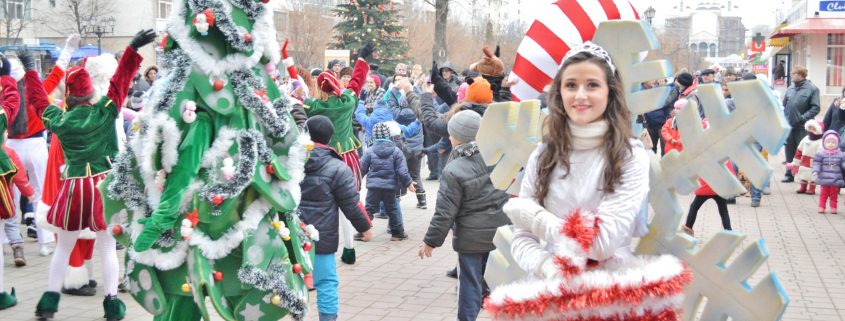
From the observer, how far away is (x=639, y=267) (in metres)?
3.55

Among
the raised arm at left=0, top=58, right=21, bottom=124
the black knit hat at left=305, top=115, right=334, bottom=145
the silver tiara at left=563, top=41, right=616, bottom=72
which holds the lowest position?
the black knit hat at left=305, top=115, right=334, bottom=145

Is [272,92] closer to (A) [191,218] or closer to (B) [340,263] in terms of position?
(A) [191,218]

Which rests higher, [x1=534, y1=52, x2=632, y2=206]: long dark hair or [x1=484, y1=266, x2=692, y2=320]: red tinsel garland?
[x1=534, y1=52, x2=632, y2=206]: long dark hair

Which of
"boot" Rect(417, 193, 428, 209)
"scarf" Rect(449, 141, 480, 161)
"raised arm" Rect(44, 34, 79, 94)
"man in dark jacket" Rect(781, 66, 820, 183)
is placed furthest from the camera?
"man in dark jacket" Rect(781, 66, 820, 183)

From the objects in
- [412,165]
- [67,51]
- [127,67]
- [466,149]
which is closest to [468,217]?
[466,149]

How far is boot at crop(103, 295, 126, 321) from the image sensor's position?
687cm

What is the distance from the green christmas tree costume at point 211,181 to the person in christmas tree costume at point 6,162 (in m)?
2.73

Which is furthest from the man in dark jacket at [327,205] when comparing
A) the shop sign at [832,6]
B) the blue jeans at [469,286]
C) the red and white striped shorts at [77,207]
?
the shop sign at [832,6]

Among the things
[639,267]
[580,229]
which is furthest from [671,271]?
[580,229]

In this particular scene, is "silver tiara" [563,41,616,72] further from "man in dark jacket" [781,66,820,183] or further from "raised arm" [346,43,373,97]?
"man in dark jacket" [781,66,820,183]

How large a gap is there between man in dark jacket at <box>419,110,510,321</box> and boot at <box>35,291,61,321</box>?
2726mm

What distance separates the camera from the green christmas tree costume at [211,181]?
4918 mm

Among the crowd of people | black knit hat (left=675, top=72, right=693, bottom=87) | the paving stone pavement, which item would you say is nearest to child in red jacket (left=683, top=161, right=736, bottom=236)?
the crowd of people

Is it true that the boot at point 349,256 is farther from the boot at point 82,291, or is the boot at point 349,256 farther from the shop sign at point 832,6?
the shop sign at point 832,6
